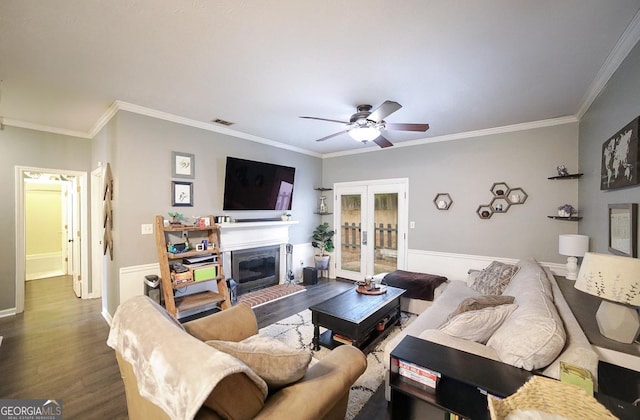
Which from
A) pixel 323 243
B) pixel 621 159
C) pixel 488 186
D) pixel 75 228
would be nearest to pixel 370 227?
pixel 323 243

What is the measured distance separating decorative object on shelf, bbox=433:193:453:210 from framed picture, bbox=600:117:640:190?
6.35 feet

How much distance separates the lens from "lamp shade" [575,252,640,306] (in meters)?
1.21

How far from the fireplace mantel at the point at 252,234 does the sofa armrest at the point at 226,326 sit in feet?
6.79

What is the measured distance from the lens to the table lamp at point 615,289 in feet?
4.00

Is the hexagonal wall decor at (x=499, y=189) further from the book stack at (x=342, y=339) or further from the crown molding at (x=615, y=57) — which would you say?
the book stack at (x=342, y=339)

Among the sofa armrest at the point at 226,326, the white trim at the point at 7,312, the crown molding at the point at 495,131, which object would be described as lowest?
the white trim at the point at 7,312

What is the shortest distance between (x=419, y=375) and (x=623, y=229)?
6.51 feet

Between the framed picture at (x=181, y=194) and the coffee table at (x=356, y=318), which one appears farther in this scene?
the framed picture at (x=181, y=194)

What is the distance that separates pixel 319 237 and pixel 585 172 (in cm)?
419

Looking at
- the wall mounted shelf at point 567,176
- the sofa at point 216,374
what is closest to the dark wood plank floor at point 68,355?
the sofa at point 216,374

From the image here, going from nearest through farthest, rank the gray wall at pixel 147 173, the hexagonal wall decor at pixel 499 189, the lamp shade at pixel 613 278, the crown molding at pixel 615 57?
the lamp shade at pixel 613 278, the crown molding at pixel 615 57, the gray wall at pixel 147 173, the hexagonal wall decor at pixel 499 189

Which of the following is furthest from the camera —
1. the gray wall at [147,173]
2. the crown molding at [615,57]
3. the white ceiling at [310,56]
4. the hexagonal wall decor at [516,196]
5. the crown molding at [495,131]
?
the hexagonal wall decor at [516,196]

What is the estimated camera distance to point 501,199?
3.88 metres

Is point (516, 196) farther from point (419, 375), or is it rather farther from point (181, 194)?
point (181, 194)
